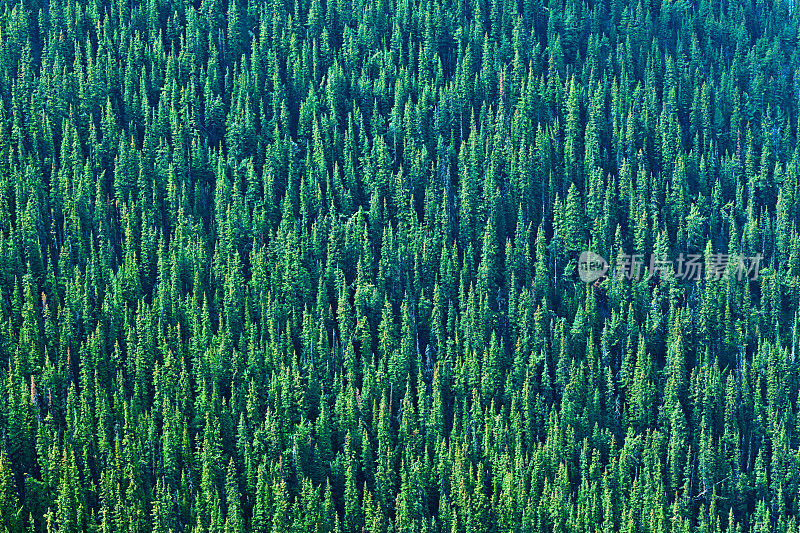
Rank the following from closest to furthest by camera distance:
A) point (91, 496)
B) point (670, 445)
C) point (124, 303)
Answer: point (91, 496) → point (670, 445) → point (124, 303)

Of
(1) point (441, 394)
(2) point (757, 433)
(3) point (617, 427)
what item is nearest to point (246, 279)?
(1) point (441, 394)

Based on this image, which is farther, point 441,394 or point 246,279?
point 246,279

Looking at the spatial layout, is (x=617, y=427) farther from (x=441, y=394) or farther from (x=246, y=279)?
(x=246, y=279)

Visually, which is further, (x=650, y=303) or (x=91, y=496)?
(x=650, y=303)

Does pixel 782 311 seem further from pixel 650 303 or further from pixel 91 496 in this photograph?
pixel 91 496

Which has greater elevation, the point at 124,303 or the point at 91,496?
the point at 124,303

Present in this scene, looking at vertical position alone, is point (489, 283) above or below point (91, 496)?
above

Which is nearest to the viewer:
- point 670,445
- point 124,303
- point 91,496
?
point 91,496

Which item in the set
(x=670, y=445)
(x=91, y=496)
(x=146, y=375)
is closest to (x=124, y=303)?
(x=146, y=375)
